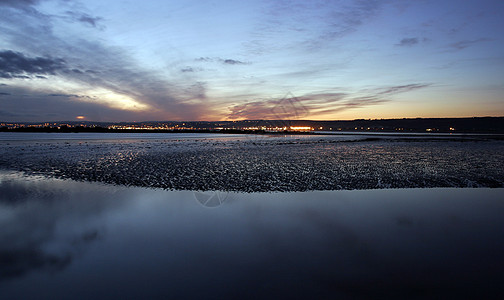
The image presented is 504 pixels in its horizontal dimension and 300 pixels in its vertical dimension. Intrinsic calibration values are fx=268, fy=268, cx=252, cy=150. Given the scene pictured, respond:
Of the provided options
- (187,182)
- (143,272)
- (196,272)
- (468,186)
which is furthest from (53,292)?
(468,186)

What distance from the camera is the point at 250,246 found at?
6980 mm

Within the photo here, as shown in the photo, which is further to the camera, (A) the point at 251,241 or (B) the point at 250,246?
(A) the point at 251,241

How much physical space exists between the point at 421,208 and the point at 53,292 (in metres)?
11.4

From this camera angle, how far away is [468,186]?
14117mm

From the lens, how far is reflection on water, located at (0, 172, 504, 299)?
5152 millimetres

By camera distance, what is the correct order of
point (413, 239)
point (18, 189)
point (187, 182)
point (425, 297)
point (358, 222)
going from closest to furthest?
point (425, 297) < point (413, 239) < point (358, 222) < point (18, 189) < point (187, 182)

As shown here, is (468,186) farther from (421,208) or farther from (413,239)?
(413,239)

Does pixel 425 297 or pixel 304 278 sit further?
pixel 304 278

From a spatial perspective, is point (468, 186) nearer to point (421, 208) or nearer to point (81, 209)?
point (421, 208)

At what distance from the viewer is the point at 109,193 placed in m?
12.5

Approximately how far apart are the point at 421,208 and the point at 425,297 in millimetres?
6380

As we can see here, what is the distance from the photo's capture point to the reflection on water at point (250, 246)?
5152 mm

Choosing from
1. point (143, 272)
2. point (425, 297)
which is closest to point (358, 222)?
point (425, 297)

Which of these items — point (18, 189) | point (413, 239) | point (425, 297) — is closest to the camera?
point (425, 297)
